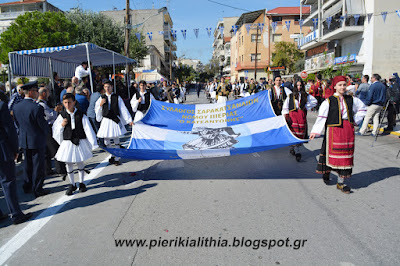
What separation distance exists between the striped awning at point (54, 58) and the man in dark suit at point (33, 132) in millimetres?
5408

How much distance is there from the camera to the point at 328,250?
3.50 m

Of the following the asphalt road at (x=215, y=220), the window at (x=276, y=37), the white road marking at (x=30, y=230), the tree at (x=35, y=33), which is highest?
the window at (x=276, y=37)

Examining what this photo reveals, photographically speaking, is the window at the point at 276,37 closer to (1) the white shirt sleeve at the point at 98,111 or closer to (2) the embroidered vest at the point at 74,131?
(1) the white shirt sleeve at the point at 98,111

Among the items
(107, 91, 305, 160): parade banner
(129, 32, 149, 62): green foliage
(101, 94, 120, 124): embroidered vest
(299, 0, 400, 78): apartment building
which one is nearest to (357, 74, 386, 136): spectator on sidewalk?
(107, 91, 305, 160): parade banner

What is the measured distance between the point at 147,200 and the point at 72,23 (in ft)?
92.7

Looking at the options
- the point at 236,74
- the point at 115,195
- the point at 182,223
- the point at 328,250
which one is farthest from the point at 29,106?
the point at 236,74

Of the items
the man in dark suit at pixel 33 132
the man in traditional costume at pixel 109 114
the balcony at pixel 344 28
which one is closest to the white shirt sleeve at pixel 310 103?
the man in traditional costume at pixel 109 114

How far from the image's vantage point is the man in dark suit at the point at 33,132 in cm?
530

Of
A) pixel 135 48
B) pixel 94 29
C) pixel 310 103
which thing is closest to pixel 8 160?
pixel 310 103

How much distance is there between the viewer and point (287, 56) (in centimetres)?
5288

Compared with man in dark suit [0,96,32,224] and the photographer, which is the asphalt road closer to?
man in dark suit [0,96,32,224]

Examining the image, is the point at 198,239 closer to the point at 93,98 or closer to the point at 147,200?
the point at 147,200

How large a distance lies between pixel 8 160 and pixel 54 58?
1082 centimetres

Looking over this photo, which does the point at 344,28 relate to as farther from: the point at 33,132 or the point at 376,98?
the point at 33,132
